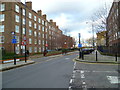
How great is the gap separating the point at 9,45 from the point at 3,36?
2.86 metres

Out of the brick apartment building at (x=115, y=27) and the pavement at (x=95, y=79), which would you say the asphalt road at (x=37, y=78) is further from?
the brick apartment building at (x=115, y=27)

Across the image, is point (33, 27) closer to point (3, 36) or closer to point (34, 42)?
point (34, 42)

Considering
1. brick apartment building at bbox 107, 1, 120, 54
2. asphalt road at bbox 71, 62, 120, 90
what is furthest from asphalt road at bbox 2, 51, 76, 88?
brick apartment building at bbox 107, 1, 120, 54

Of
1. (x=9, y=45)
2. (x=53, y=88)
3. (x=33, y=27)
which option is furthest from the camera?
(x=33, y=27)

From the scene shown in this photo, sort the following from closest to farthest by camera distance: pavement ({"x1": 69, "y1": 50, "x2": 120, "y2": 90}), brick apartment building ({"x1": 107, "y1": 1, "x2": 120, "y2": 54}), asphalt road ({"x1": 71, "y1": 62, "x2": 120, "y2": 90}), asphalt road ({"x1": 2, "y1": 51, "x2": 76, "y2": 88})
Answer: pavement ({"x1": 69, "y1": 50, "x2": 120, "y2": 90}) → asphalt road ({"x1": 71, "y1": 62, "x2": 120, "y2": 90}) → asphalt road ({"x1": 2, "y1": 51, "x2": 76, "y2": 88}) → brick apartment building ({"x1": 107, "y1": 1, "x2": 120, "y2": 54})

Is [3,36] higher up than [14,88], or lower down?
higher up

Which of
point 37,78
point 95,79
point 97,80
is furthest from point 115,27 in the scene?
point 37,78

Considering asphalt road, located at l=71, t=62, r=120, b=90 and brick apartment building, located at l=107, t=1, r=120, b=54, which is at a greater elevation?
brick apartment building, located at l=107, t=1, r=120, b=54

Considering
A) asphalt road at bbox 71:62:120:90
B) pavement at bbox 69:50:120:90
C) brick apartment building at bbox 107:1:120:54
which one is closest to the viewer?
pavement at bbox 69:50:120:90

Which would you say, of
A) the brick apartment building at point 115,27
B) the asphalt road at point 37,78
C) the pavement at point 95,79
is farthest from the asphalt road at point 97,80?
the brick apartment building at point 115,27

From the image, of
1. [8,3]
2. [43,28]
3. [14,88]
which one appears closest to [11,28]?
[8,3]

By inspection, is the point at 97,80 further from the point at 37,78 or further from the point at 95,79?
the point at 37,78

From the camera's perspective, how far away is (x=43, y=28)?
43250 millimetres

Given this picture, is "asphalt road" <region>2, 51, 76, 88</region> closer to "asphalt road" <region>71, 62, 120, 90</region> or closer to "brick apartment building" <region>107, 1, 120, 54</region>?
"asphalt road" <region>71, 62, 120, 90</region>
